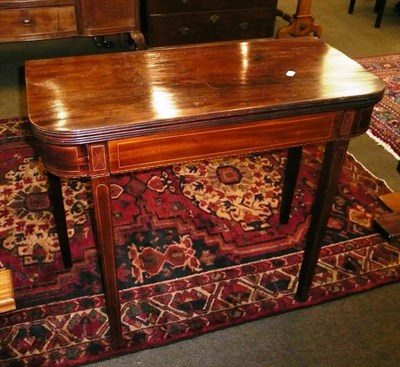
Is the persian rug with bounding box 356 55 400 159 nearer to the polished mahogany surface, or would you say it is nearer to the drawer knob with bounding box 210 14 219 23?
the drawer knob with bounding box 210 14 219 23

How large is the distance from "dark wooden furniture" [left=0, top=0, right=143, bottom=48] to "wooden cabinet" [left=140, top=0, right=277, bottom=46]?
0.28 meters

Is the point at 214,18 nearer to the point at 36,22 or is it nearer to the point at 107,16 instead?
the point at 107,16

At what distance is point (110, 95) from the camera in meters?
1.30

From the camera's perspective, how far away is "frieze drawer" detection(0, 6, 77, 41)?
109 inches

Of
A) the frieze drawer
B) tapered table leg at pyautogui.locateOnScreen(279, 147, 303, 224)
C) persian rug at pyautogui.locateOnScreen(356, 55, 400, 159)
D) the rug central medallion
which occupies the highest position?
the frieze drawer

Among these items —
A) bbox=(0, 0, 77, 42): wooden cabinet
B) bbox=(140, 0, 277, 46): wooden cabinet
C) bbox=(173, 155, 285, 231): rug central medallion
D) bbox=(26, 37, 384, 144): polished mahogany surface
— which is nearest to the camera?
bbox=(26, 37, 384, 144): polished mahogany surface

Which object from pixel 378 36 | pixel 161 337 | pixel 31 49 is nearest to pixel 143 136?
pixel 161 337

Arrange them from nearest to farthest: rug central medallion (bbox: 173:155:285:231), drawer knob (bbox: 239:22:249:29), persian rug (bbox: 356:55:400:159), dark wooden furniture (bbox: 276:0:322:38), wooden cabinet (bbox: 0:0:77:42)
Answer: rug central medallion (bbox: 173:155:285:231)
wooden cabinet (bbox: 0:0:77:42)
persian rug (bbox: 356:55:400:159)
drawer knob (bbox: 239:22:249:29)
dark wooden furniture (bbox: 276:0:322:38)

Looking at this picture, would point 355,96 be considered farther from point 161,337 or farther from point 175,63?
point 161,337

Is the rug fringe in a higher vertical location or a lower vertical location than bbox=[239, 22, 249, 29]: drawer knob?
lower

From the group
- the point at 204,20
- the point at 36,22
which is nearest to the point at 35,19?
the point at 36,22

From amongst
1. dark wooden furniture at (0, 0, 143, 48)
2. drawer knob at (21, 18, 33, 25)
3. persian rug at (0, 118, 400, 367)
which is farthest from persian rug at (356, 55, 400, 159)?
drawer knob at (21, 18, 33, 25)

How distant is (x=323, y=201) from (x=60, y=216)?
0.95 meters

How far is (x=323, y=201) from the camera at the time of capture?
1.52 metres
